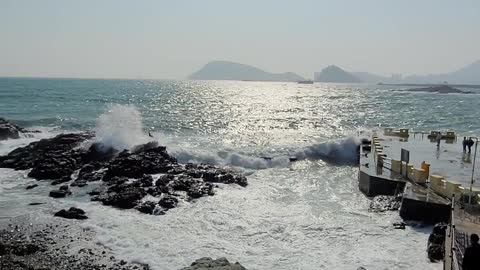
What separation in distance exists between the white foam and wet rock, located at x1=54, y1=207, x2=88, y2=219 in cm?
1181

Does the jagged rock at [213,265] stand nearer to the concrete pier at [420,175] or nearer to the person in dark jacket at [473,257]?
the person in dark jacket at [473,257]

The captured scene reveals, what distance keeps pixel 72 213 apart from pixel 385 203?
12606 mm

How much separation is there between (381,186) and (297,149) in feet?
43.5

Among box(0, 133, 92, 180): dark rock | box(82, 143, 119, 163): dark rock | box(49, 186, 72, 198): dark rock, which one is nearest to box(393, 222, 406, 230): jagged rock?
box(49, 186, 72, 198): dark rock

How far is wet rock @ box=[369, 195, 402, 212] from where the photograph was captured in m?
18.2

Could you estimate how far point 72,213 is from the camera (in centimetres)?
1742

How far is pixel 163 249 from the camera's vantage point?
14.4 meters

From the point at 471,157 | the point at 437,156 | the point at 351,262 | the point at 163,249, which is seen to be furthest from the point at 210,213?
the point at 471,157

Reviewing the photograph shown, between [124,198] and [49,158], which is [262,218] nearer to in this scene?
[124,198]

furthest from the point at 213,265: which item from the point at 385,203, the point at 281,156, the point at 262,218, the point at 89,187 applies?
Result: the point at 281,156

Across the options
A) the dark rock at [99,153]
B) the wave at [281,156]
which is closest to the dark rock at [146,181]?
the dark rock at [99,153]

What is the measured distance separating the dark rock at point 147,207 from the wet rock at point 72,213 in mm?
2241

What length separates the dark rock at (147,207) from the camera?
18.5 metres

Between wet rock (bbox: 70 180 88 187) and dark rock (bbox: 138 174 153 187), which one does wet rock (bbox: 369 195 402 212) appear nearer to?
dark rock (bbox: 138 174 153 187)
